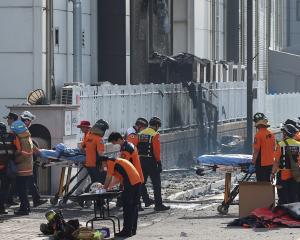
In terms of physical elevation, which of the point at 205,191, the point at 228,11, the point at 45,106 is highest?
the point at 228,11

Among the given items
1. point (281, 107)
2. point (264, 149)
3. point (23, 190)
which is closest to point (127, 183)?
point (23, 190)

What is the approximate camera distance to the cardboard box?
20.4 meters

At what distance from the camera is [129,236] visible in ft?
58.4

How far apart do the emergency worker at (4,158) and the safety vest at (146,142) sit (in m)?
2.74

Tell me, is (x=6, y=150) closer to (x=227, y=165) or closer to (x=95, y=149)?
(x=95, y=149)

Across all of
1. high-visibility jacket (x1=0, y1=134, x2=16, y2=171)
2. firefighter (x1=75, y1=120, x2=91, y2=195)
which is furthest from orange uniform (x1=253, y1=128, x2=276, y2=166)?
high-visibility jacket (x1=0, y1=134, x2=16, y2=171)

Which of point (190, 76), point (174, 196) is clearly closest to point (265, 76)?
point (190, 76)

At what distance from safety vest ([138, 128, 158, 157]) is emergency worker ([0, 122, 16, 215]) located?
2742mm

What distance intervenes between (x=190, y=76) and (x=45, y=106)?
54.8 ft

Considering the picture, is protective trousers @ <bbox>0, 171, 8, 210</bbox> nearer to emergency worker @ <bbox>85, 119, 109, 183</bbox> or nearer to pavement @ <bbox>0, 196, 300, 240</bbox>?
pavement @ <bbox>0, 196, 300, 240</bbox>

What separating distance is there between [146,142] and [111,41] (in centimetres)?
1396

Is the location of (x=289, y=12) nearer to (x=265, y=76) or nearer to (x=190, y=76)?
(x=265, y=76)

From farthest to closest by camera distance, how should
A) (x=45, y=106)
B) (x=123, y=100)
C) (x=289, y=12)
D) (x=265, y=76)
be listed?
(x=289, y=12), (x=265, y=76), (x=123, y=100), (x=45, y=106)

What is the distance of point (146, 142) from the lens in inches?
878
